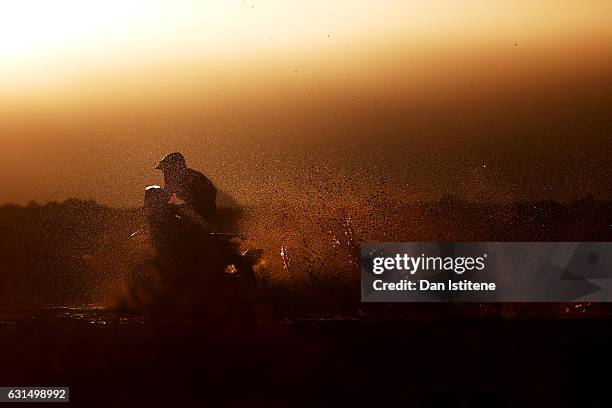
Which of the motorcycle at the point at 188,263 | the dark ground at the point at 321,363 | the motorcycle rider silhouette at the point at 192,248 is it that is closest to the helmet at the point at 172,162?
the motorcycle rider silhouette at the point at 192,248

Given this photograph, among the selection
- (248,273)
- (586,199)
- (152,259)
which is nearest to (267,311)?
(248,273)

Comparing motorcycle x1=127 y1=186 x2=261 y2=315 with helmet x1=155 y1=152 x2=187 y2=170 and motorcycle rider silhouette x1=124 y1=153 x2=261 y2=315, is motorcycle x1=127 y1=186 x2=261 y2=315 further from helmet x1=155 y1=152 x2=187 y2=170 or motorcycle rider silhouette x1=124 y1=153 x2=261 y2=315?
helmet x1=155 y1=152 x2=187 y2=170

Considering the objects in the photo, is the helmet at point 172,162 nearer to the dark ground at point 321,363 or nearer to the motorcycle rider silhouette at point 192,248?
the motorcycle rider silhouette at point 192,248

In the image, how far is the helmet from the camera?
1305 cm

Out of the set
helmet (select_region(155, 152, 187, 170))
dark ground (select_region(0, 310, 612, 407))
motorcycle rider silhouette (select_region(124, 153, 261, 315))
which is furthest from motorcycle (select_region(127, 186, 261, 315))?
dark ground (select_region(0, 310, 612, 407))

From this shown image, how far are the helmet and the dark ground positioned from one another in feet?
6.04

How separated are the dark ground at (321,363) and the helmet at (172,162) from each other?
1.84 meters

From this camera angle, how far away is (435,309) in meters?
15.1

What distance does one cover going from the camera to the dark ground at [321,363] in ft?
28.8

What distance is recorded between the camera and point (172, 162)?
515 inches

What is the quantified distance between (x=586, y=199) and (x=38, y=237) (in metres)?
12.4

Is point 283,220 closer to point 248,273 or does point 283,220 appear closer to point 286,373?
point 248,273

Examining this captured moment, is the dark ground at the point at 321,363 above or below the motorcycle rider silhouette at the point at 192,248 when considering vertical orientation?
below

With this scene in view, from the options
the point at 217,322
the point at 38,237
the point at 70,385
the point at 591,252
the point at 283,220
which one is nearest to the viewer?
the point at 70,385
